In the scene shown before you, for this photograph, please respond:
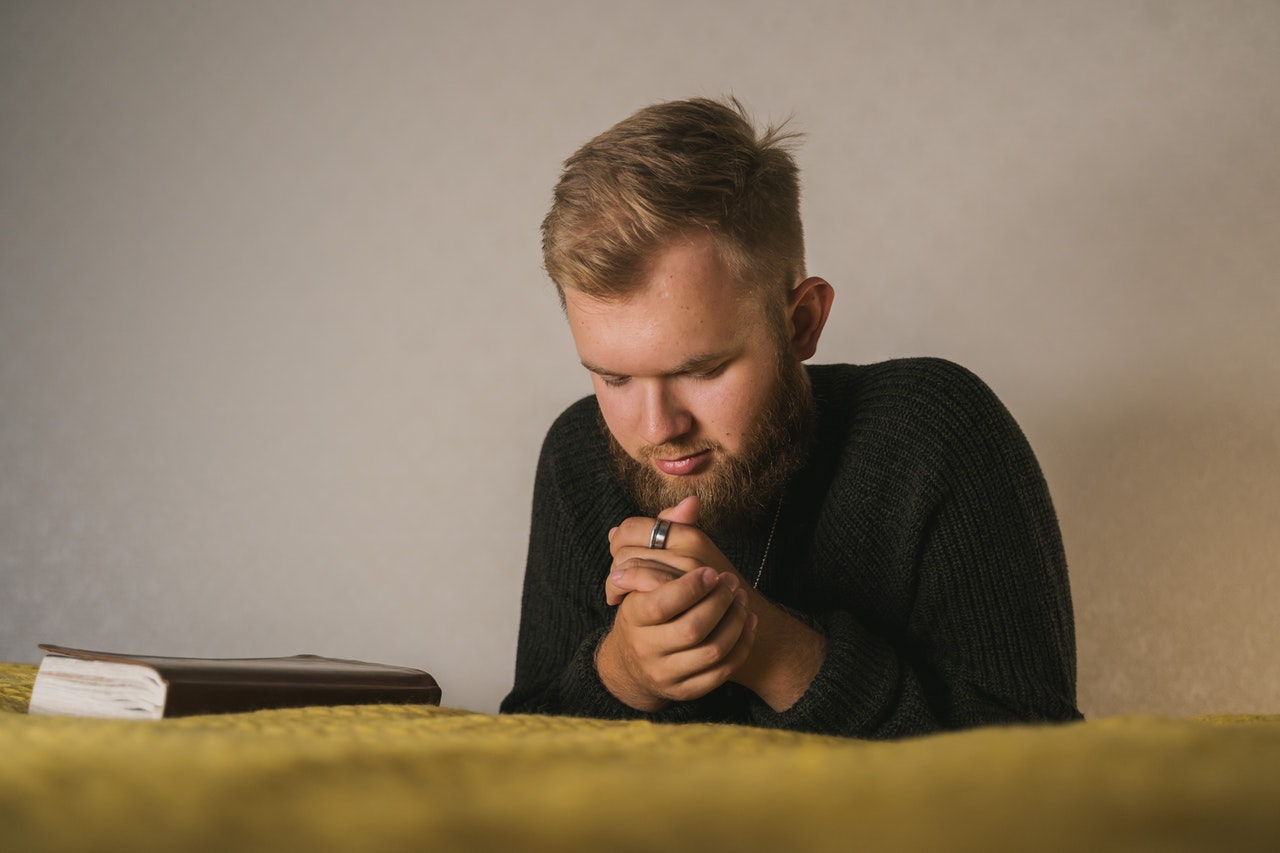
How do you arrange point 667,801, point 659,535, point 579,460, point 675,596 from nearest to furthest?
point 667,801 < point 675,596 < point 659,535 < point 579,460

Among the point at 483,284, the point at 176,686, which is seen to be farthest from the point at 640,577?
the point at 483,284

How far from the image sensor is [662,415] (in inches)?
42.1

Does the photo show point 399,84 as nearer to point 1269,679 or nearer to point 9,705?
point 9,705

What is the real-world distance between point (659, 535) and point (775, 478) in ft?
0.92

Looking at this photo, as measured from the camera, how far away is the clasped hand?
850mm

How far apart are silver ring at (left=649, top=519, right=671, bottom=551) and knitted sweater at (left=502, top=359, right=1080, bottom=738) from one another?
20 cm

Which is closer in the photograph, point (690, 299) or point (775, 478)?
point (690, 299)

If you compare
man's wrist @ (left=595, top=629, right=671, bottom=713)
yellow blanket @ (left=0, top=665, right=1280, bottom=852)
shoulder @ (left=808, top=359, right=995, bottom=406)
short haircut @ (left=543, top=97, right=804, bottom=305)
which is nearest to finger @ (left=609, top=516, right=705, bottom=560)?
man's wrist @ (left=595, top=629, right=671, bottom=713)

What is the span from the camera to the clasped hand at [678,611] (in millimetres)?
850

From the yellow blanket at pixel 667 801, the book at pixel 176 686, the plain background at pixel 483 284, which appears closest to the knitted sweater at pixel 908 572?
the book at pixel 176 686

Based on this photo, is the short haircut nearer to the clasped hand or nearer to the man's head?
the man's head

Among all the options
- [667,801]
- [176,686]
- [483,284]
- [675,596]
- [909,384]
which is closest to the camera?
[667,801]

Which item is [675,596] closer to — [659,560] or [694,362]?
[659,560]

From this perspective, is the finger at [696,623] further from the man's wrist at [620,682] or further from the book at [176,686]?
the book at [176,686]
